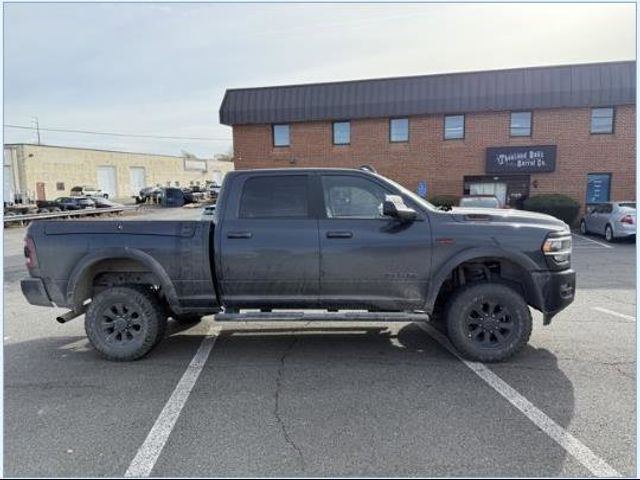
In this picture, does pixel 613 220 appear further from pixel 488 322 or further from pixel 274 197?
pixel 274 197

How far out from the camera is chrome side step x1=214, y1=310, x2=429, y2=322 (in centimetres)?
441

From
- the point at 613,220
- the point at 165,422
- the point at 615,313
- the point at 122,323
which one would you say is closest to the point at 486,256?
the point at 615,313

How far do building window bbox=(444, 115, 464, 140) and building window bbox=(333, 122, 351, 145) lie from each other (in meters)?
4.60

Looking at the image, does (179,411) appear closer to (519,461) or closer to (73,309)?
(73,309)

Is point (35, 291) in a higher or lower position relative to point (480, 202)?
lower

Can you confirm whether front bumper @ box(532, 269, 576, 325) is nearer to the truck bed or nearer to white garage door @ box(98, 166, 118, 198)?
the truck bed

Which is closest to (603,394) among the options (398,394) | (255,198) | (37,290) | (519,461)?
(519,461)

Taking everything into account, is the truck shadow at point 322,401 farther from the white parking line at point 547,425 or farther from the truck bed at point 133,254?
the truck bed at point 133,254

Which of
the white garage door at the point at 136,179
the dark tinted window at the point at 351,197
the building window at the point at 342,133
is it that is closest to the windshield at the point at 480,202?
the dark tinted window at the point at 351,197

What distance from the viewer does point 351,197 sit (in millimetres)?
4680

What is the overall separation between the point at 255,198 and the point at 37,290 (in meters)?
2.55

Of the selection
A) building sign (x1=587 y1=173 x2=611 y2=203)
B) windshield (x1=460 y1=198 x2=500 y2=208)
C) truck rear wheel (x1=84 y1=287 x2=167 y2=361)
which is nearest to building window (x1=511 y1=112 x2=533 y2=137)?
building sign (x1=587 y1=173 x2=611 y2=203)

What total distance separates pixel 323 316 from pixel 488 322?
171cm

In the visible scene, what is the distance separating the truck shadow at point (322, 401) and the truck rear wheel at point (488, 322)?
20 cm
